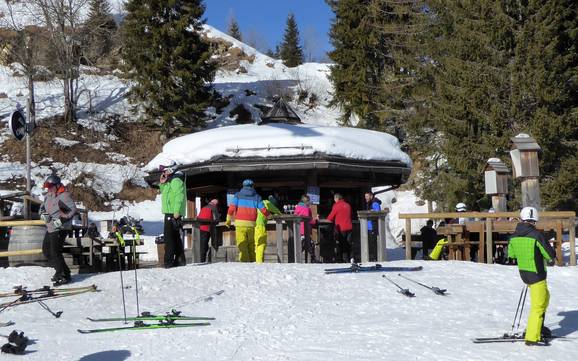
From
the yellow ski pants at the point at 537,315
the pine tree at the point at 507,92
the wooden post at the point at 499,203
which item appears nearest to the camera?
the yellow ski pants at the point at 537,315

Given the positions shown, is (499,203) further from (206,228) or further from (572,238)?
(206,228)

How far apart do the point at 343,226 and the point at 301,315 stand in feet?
21.7

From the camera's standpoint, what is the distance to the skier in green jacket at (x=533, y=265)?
27.6 feet

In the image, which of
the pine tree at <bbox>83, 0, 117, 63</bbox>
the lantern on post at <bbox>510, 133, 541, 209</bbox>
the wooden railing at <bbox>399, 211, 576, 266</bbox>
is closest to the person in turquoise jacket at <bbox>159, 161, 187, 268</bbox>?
→ the wooden railing at <bbox>399, 211, 576, 266</bbox>

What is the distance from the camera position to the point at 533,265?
873cm

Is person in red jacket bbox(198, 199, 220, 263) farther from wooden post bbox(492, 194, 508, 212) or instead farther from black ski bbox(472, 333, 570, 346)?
black ski bbox(472, 333, 570, 346)

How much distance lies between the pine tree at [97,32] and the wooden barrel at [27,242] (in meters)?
30.4

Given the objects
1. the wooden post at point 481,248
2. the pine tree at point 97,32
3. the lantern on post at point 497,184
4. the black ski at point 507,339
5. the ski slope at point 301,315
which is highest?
the pine tree at point 97,32

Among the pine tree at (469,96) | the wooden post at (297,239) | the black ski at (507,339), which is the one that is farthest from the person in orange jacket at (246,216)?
the pine tree at (469,96)

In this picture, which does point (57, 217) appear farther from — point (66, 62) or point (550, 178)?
point (66, 62)

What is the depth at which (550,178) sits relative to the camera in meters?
25.4

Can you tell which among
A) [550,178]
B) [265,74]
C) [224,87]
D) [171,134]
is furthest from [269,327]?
[265,74]

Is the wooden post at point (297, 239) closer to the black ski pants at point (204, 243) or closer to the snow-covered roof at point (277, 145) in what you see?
the black ski pants at point (204, 243)

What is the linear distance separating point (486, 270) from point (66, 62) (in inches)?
1348
